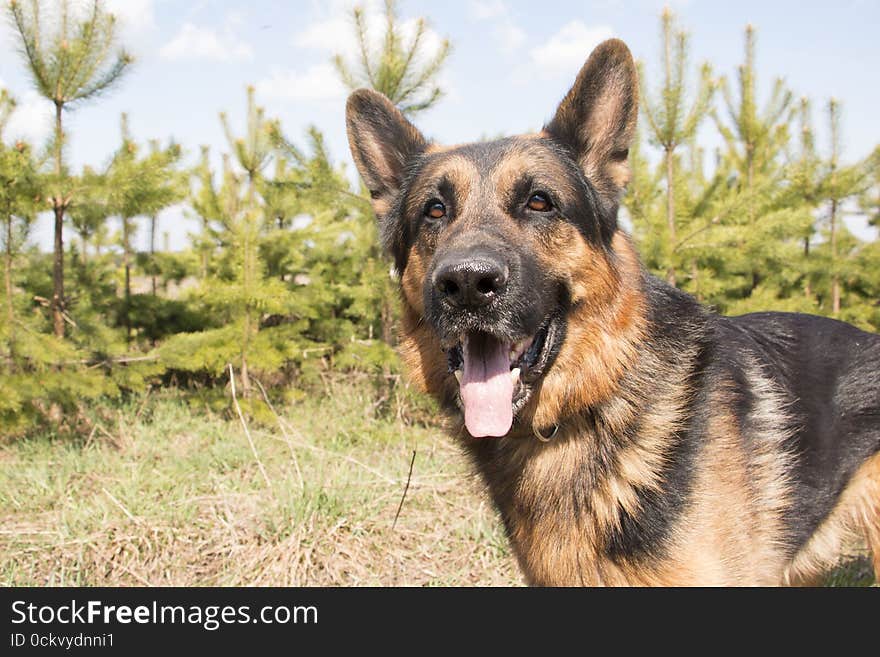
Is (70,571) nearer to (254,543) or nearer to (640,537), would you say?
(254,543)

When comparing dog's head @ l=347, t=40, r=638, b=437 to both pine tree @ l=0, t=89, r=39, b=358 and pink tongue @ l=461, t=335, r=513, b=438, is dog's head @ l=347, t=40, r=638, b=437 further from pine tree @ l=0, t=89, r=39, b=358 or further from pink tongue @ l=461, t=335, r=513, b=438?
pine tree @ l=0, t=89, r=39, b=358

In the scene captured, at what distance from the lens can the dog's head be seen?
2.73 meters

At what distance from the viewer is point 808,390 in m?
3.34

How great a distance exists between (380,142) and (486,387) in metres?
1.67

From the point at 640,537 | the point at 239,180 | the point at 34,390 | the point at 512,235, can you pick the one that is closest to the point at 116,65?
the point at 239,180

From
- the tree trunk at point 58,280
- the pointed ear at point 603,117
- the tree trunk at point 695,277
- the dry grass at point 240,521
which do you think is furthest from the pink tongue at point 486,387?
the tree trunk at point 695,277

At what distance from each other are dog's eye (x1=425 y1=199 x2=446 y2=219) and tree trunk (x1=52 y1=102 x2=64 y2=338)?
15.3 feet

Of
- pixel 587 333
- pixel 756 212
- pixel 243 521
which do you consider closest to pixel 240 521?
pixel 243 521

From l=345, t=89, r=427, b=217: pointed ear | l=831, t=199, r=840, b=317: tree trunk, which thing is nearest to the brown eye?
l=345, t=89, r=427, b=217: pointed ear

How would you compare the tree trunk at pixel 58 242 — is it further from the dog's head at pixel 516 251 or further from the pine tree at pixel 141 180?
the dog's head at pixel 516 251

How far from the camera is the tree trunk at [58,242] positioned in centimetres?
662

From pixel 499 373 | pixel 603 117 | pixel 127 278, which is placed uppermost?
pixel 603 117

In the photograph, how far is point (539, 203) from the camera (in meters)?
3.13

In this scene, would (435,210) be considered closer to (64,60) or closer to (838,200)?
(64,60)
